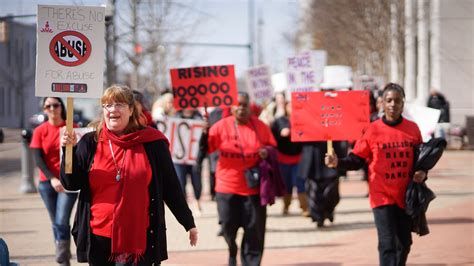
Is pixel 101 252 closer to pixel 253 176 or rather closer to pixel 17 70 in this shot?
pixel 253 176

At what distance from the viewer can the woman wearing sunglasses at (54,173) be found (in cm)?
909

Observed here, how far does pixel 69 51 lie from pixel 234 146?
3.28 meters

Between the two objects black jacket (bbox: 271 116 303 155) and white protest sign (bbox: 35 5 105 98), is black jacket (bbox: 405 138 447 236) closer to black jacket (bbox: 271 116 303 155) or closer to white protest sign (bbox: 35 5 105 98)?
white protest sign (bbox: 35 5 105 98)

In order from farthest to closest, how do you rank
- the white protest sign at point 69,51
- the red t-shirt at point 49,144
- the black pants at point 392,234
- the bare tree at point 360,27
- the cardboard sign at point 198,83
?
the bare tree at point 360,27 < the cardboard sign at point 198,83 < the red t-shirt at point 49,144 < the black pants at point 392,234 < the white protest sign at point 69,51

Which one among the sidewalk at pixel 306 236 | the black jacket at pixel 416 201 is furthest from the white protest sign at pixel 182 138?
the black jacket at pixel 416 201

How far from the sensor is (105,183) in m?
5.72

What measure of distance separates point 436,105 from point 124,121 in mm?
21347

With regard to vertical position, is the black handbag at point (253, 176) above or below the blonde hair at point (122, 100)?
below

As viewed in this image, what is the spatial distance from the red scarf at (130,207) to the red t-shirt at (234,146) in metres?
3.46

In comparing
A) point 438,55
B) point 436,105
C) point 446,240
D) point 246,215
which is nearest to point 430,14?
point 438,55

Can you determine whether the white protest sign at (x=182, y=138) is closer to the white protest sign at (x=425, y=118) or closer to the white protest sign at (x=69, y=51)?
the white protest sign at (x=425, y=118)

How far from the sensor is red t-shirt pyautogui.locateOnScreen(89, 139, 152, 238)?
570cm

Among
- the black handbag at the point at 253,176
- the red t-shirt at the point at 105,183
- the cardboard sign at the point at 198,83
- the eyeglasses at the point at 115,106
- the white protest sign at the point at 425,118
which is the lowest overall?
the black handbag at the point at 253,176

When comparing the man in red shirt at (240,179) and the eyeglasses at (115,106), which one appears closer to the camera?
the eyeglasses at (115,106)
